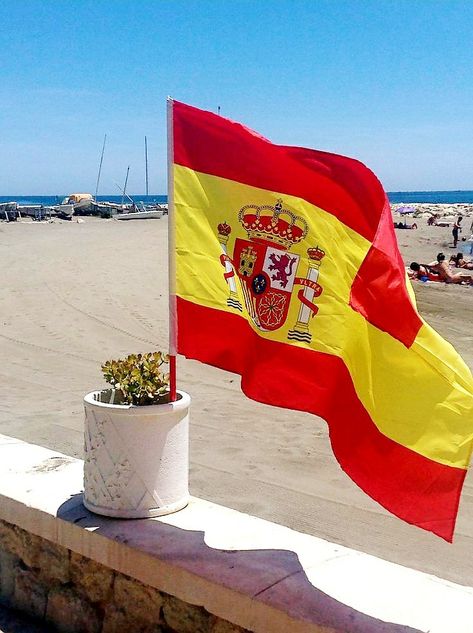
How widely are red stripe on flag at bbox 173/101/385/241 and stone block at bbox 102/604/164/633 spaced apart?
6.28 ft

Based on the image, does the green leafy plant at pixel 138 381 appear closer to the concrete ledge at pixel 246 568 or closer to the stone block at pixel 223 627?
the concrete ledge at pixel 246 568

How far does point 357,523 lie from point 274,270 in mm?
2750

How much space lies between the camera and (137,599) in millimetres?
3410

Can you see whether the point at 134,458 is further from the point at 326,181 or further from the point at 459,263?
the point at 459,263

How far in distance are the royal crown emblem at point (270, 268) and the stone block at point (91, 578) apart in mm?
1311

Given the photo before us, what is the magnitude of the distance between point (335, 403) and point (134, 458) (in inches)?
37.2

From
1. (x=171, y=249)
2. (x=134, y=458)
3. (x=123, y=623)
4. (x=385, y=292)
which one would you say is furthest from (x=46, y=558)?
(x=385, y=292)

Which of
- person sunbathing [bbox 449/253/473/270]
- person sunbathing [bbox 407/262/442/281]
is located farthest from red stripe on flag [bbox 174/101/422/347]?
person sunbathing [bbox 449/253/473/270]

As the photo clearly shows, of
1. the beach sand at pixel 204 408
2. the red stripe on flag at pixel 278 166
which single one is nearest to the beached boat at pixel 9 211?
the beach sand at pixel 204 408

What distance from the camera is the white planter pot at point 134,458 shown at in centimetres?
353

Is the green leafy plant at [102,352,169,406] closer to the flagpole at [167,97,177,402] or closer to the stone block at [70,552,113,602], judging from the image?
the flagpole at [167,97,177,402]

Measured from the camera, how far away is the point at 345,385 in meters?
3.27

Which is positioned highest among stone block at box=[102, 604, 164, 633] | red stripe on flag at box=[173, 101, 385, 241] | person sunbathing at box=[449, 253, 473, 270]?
red stripe on flag at box=[173, 101, 385, 241]

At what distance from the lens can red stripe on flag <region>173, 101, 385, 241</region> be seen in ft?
11.1
